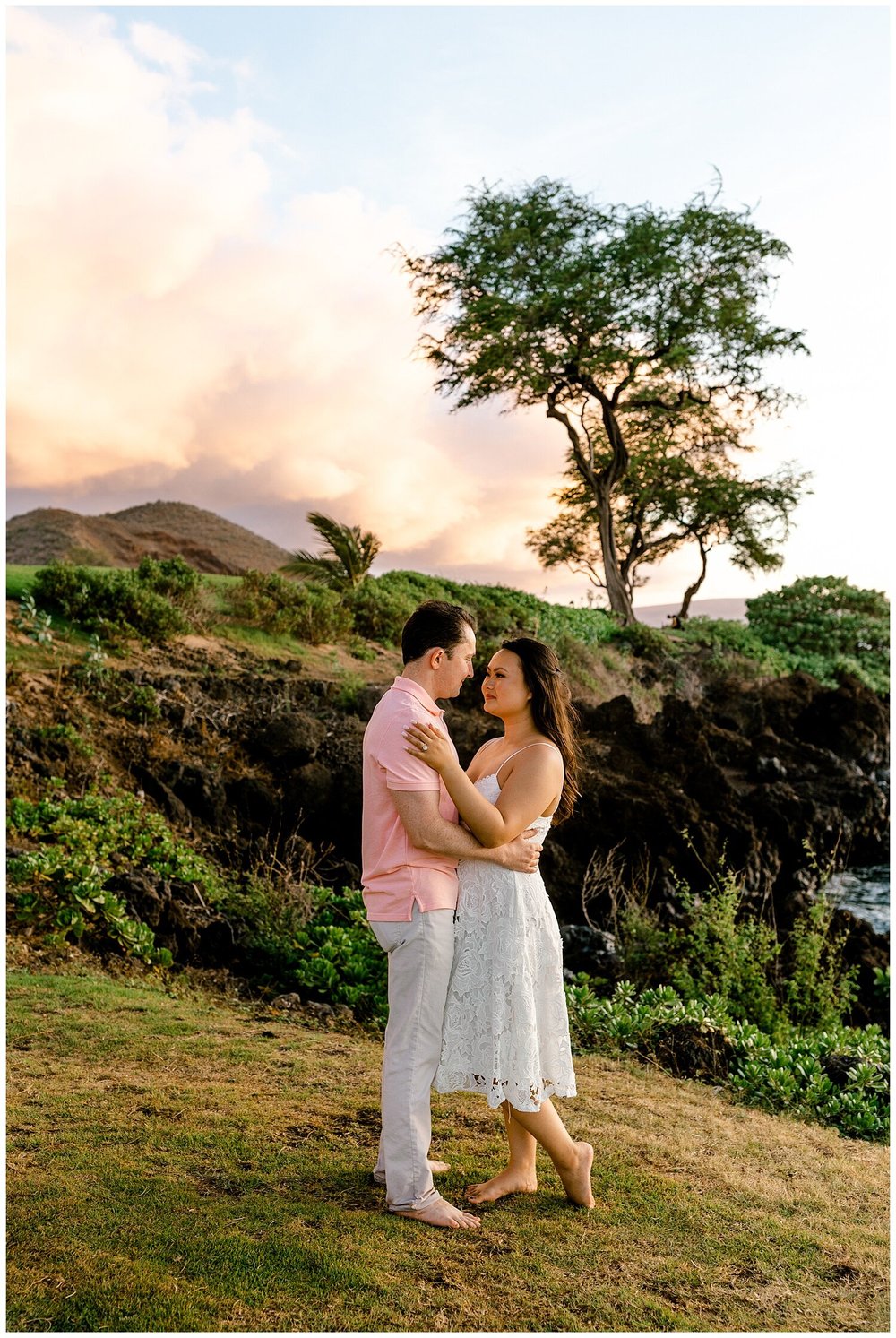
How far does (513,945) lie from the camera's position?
3.45 m

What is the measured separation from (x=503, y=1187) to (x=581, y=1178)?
10.9 inches

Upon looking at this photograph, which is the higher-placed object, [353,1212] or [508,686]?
[508,686]

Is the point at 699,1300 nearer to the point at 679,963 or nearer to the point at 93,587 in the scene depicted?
Answer: the point at 679,963

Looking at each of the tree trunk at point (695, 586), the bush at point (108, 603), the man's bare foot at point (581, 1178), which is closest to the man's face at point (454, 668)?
the man's bare foot at point (581, 1178)

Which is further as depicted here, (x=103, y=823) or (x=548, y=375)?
(x=548, y=375)

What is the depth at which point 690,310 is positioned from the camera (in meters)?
24.9

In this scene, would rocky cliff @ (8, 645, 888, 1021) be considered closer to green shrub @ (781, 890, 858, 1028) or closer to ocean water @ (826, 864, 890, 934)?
ocean water @ (826, 864, 890, 934)

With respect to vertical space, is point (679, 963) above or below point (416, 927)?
below

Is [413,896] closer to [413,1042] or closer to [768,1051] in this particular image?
[413,1042]

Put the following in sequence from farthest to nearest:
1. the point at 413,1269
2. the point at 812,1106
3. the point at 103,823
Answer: the point at 103,823 → the point at 812,1106 → the point at 413,1269

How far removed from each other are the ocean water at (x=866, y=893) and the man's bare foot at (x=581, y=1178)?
25.6ft

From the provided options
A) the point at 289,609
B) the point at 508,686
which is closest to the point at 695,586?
the point at 289,609

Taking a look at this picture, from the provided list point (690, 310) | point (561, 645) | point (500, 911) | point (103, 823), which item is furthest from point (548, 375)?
point (500, 911)

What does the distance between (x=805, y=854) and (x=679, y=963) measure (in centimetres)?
417
